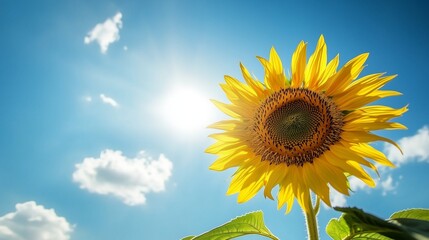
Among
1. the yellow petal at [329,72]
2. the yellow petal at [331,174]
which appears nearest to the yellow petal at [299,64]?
the yellow petal at [329,72]

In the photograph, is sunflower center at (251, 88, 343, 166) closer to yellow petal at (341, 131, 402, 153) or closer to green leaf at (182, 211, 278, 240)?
yellow petal at (341, 131, 402, 153)

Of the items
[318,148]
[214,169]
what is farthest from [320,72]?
[214,169]

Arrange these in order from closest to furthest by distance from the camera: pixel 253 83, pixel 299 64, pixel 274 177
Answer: pixel 274 177, pixel 299 64, pixel 253 83

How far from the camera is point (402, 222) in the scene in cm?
243

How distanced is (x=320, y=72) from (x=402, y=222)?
1.74 metres

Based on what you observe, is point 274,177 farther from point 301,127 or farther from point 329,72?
point 329,72

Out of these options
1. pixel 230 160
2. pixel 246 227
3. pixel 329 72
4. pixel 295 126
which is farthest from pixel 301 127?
pixel 246 227

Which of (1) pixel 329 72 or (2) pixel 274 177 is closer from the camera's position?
(2) pixel 274 177

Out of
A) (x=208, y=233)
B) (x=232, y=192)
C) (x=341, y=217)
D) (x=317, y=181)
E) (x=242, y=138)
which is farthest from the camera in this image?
(x=242, y=138)

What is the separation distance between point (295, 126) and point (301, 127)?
6cm

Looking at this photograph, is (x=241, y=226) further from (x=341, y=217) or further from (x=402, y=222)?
(x=402, y=222)

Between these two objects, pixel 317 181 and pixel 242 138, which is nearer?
pixel 317 181

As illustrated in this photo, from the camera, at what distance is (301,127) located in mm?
3975

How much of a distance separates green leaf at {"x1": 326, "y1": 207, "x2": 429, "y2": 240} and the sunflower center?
70 cm
